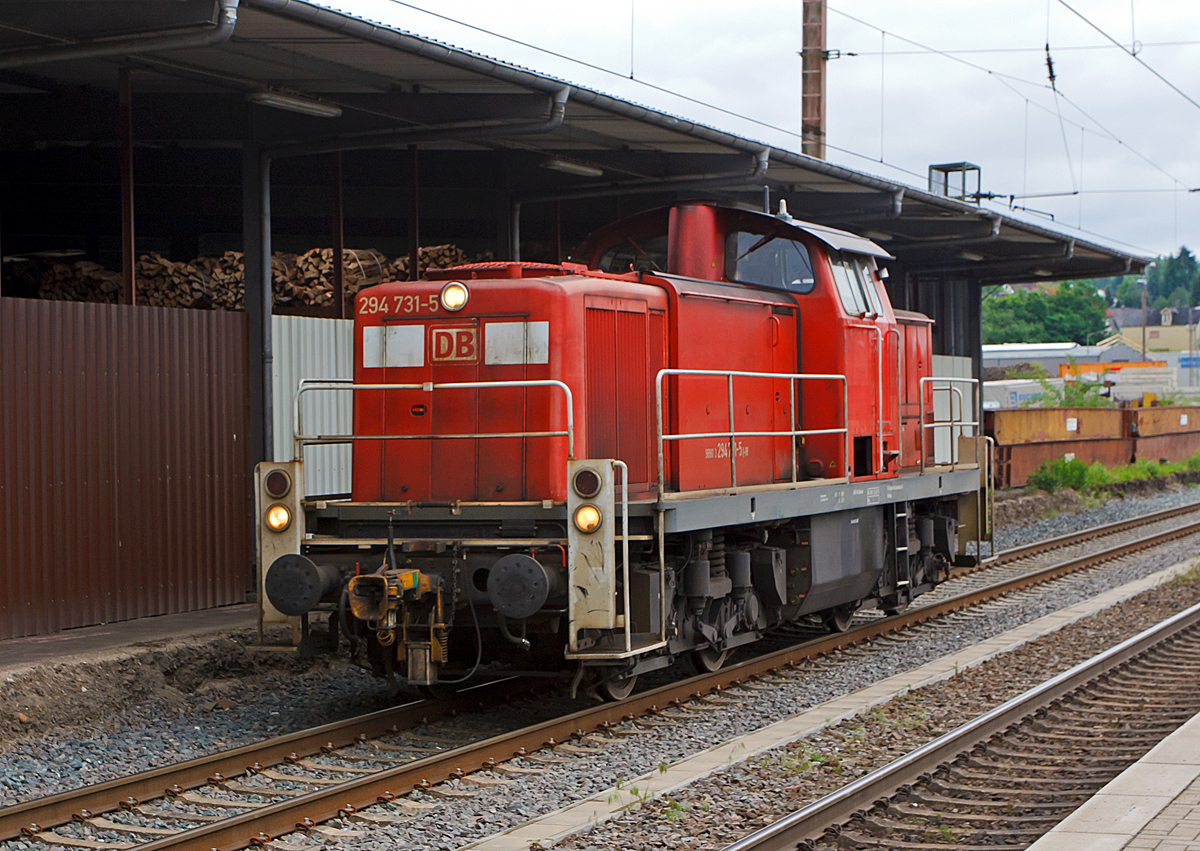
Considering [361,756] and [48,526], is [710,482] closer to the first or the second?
[361,756]

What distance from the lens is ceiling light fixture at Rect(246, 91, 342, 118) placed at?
10.2 meters

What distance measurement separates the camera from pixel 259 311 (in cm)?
1146

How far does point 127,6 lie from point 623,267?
158 inches

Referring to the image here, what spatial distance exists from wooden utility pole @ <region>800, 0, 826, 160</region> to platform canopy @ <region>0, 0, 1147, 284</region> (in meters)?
1.96

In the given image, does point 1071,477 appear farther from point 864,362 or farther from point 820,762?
point 820,762

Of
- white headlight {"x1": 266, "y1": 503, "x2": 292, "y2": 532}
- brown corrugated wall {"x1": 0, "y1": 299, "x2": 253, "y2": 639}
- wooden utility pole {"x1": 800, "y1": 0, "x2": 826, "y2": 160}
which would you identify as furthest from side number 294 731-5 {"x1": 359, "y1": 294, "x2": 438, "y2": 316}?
wooden utility pole {"x1": 800, "y1": 0, "x2": 826, "y2": 160}

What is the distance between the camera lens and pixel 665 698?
27.7ft

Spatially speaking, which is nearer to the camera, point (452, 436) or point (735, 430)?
point (452, 436)

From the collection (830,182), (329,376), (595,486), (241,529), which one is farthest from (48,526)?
(830,182)

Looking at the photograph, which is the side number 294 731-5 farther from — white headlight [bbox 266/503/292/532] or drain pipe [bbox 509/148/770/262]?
drain pipe [bbox 509/148/770/262]

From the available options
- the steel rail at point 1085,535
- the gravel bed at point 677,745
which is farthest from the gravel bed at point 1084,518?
the gravel bed at point 677,745

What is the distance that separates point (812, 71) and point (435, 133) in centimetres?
956

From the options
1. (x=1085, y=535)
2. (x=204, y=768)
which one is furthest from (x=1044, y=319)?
(x=204, y=768)

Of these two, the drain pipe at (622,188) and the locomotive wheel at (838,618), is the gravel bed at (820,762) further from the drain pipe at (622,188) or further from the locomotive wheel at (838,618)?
the drain pipe at (622,188)
